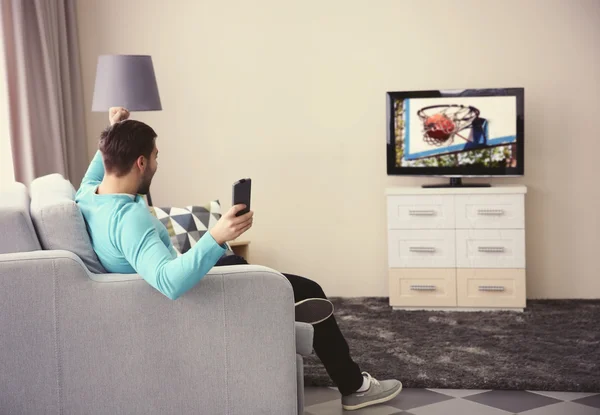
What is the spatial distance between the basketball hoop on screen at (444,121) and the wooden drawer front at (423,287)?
815 millimetres

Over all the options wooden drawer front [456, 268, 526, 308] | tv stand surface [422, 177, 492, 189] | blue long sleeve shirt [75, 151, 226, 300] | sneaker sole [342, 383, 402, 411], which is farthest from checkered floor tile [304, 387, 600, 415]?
tv stand surface [422, 177, 492, 189]

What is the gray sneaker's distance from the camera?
313 centimetres

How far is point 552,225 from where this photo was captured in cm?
496

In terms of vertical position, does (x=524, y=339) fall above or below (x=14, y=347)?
below

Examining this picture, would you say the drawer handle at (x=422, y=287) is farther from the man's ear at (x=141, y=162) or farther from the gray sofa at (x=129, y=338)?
the man's ear at (x=141, y=162)

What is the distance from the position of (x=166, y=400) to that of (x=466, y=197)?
2724 mm

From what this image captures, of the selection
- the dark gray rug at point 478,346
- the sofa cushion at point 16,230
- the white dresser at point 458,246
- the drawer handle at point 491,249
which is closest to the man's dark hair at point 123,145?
the sofa cushion at point 16,230

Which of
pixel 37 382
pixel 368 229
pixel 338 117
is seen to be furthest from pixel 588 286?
pixel 37 382

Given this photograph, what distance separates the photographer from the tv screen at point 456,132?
468 cm

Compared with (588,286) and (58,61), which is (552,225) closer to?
(588,286)

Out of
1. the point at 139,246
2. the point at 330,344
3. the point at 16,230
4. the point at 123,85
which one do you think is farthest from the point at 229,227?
the point at 123,85

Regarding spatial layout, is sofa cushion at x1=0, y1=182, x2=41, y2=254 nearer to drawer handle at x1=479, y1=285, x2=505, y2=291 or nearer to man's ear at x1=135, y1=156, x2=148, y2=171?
man's ear at x1=135, y1=156, x2=148, y2=171

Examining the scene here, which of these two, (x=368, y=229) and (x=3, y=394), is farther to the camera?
(x=368, y=229)

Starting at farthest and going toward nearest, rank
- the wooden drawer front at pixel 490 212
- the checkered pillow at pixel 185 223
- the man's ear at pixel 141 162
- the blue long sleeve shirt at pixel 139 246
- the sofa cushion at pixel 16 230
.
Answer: the wooden drawer front at pixel 490 212
the checkered pillow at pixel 185 223
the man's ear at pixel 141 162
the sofa cushion at pixel 16 230
the blue long sleeve shirt at pixel 139 246
